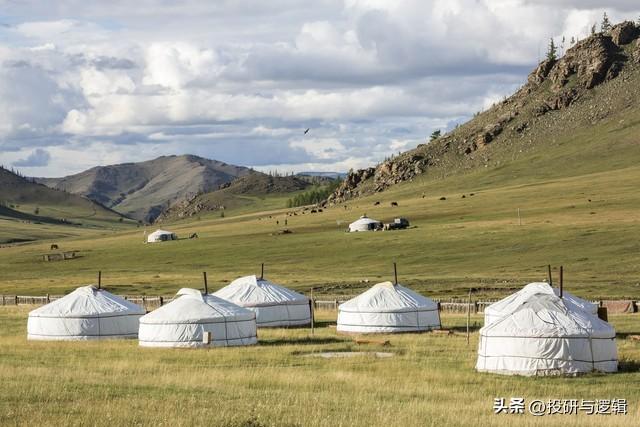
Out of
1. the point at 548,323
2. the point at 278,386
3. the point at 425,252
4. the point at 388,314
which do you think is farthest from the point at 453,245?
the point at 278,386

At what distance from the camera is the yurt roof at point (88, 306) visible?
42969 mm

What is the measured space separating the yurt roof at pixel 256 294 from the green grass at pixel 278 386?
617 centimetres

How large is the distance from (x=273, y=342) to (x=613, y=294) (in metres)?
23.8

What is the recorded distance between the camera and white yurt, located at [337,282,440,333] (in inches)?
1741

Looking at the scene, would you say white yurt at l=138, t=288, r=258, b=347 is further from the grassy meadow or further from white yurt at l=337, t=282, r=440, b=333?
the grassy meadow

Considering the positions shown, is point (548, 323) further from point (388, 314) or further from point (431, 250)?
point (431, 250)

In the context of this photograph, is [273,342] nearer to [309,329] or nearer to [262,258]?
[309,329]

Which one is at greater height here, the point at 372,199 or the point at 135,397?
the point at 372,199

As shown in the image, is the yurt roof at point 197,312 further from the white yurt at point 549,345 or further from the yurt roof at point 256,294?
the white yurt at point 549,345

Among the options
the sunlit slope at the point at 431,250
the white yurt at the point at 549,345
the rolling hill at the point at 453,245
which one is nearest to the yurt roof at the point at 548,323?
the white yurt at the point at 549,345

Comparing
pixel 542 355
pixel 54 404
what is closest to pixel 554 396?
pixel 542 355

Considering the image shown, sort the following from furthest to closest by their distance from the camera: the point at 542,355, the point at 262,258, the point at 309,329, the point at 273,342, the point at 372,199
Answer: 1. the point at 372,199
2. the point at 262,258
3. the point at 309,329
4. the point at 273,342
5. the point at 542,355

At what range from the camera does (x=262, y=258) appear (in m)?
95.7

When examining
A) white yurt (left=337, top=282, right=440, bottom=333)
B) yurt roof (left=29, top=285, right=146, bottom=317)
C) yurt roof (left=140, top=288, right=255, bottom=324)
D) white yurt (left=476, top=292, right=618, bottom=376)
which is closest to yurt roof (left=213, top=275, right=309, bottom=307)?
white yurt (left=337, top=282, right=440, bottom=333)
